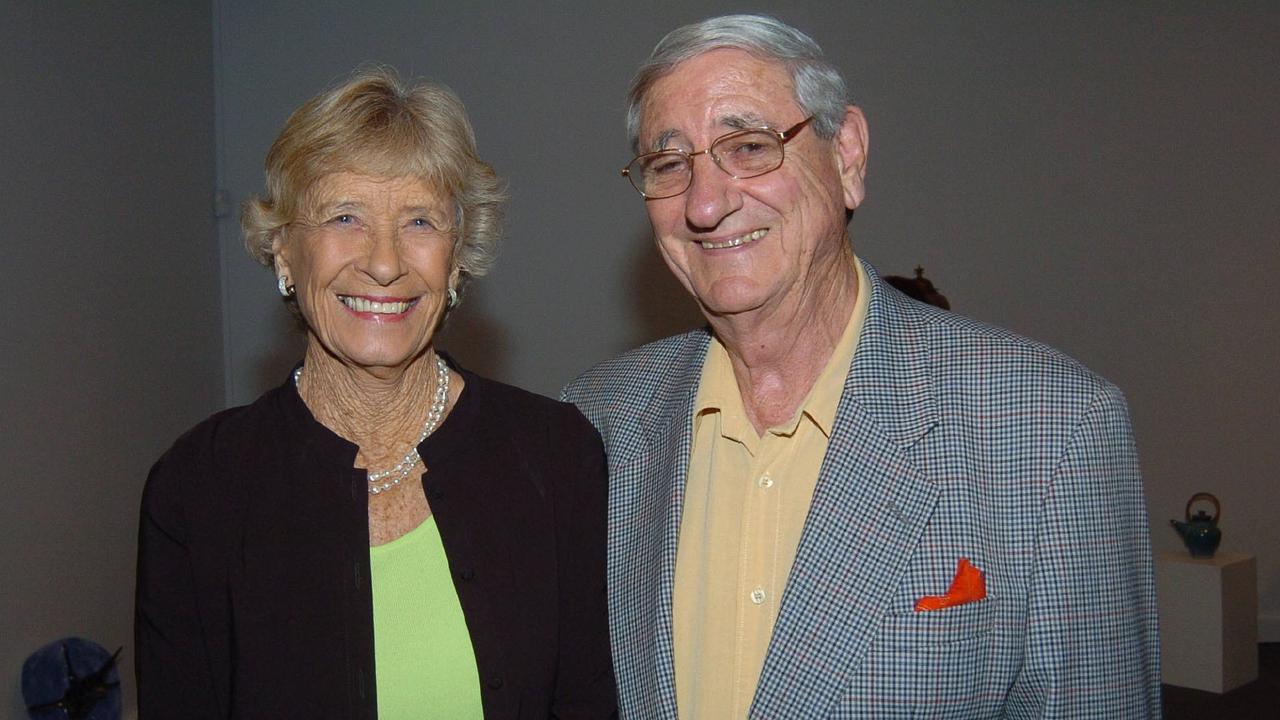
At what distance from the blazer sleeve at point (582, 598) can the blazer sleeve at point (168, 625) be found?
23.8 inches

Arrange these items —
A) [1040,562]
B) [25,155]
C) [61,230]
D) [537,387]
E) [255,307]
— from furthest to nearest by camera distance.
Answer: [537,387] → [255,307] → [61,230] → [25,155] → [1040,562]

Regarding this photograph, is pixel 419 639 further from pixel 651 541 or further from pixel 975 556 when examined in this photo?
pixel 975 556

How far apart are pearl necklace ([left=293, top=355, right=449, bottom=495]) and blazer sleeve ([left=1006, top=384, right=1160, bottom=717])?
1.11 m

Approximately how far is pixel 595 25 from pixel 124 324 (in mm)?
3187

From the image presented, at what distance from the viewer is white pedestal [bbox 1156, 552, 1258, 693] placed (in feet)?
19.0

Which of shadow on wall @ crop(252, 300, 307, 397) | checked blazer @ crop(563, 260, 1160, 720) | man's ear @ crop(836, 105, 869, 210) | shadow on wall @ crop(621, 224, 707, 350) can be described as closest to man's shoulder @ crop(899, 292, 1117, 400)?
checked blazer @ crop(563, 260, 1160, 720)

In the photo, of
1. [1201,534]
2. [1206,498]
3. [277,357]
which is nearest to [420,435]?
[277,357]

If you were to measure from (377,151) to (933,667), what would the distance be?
50.4 inches

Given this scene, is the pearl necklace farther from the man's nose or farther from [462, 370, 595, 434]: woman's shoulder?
the man's nose

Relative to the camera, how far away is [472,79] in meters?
6.48

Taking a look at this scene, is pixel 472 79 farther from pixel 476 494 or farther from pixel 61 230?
pixel 476 494

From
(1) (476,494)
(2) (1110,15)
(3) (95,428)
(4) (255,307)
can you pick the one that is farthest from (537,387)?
(1) (476,494)

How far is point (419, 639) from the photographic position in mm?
1948

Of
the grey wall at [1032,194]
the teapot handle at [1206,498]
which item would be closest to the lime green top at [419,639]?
the grey wall at [1032,194]
